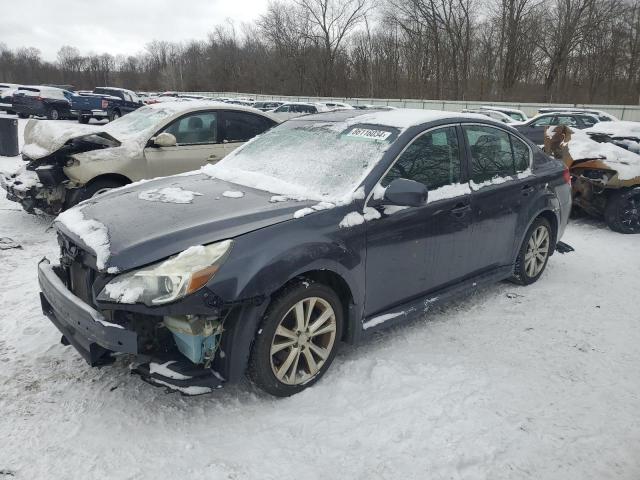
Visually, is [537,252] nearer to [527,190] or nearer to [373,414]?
[527,190]

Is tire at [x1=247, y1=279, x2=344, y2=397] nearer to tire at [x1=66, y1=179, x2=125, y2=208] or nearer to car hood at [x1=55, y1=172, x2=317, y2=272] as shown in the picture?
car hood at [x1=55, y1=172, x2=317, y2=272]

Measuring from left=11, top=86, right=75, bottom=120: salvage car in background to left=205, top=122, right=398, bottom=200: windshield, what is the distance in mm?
24310

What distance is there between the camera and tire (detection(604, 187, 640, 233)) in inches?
293

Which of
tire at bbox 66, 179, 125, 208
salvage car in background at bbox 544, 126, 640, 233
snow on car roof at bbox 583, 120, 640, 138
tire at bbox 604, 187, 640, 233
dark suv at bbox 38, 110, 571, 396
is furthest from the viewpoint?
snow on car roof at bbox 583, 120, 640, 138

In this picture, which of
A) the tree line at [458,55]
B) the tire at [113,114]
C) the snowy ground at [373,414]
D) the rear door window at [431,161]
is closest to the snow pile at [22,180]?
the snowy ground at [373,414]

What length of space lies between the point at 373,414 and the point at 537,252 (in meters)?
3.02

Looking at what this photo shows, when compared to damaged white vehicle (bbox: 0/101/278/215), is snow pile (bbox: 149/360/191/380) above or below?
below

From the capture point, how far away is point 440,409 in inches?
118

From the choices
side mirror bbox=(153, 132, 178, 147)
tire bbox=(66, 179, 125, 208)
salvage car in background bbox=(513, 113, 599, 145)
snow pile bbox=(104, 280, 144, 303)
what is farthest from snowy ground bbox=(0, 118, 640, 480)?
salvage car in background bbox=(513, 113, 599, 145)

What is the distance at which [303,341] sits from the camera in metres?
3.05

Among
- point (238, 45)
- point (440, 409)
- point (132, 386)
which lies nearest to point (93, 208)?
point (132, 386)

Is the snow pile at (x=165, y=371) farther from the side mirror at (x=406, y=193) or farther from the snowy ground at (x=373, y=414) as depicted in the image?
the side mirror at (x=406, y=193)

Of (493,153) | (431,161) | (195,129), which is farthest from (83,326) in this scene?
(195,129)

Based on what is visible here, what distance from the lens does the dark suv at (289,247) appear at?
265 cm
